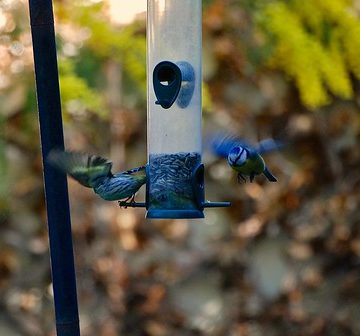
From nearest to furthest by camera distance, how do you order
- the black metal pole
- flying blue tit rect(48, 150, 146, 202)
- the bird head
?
the black metal pole
flying blue tit rect(48, 150, 146, 202)
the bird head

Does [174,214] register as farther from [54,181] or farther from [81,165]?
[54,181]

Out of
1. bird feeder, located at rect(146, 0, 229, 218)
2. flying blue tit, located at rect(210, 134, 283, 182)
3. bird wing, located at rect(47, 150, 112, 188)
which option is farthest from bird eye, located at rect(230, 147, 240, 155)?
bird wing, located at rect(47, 150, 112, 188)

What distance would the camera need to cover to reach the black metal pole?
7.64 feet

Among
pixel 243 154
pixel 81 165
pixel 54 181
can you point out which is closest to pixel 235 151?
pixel 243 154

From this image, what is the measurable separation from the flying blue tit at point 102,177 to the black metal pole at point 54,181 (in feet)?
0.42

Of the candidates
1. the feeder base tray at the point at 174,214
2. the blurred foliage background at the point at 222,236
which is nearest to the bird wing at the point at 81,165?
the feeder base tray at the point at 174,214

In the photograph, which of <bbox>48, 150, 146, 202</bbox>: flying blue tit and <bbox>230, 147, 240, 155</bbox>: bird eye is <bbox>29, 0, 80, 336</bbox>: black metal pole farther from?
<bbox>230, 147, 240, 155</bbox>: bird eye

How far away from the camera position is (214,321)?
5.71 metres

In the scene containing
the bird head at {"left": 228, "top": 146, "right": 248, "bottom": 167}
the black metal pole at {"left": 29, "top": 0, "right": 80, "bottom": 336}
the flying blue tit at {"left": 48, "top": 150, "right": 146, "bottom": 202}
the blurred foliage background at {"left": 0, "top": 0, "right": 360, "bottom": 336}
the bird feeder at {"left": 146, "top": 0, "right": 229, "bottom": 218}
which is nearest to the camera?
the black metal pole at {"left": 29, "top": 0, "right": 80, "bottom": 336}

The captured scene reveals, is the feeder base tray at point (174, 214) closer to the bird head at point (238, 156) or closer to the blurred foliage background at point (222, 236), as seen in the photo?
the bird head at point (238, 156)

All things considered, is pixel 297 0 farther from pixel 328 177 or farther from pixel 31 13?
pixel 328 177

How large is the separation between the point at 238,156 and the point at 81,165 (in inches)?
20.4

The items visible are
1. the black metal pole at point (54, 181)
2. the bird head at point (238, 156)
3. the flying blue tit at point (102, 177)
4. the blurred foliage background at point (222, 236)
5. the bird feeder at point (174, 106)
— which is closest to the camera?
the black metal pole at point (54, 181)

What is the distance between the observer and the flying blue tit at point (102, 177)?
2.64 meters
